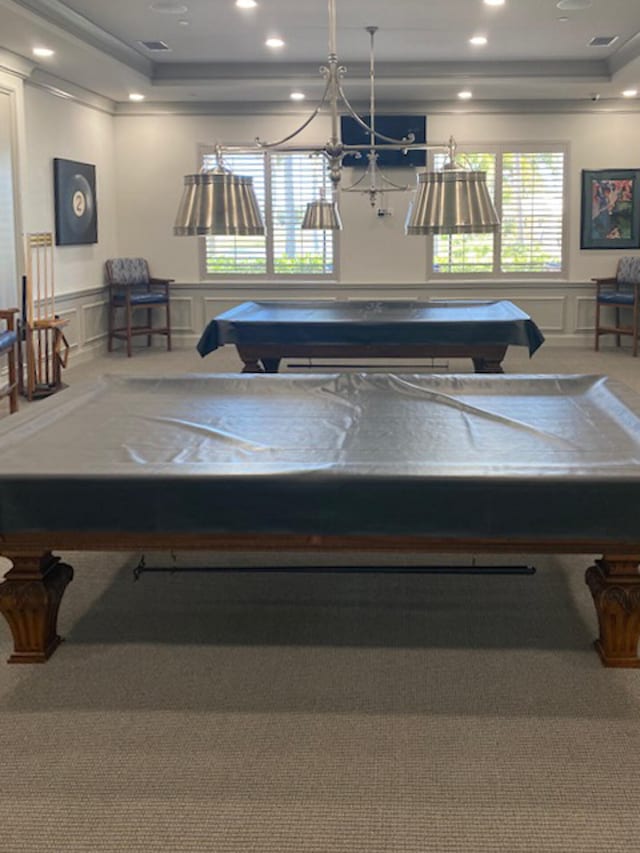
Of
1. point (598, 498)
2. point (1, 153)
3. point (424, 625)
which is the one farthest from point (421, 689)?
point (1, 153)

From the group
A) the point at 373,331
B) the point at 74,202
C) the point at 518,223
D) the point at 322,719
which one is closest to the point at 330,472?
the point at 322,719

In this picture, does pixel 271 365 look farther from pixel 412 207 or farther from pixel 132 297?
pixel 412 207

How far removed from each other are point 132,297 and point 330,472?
23.9ft

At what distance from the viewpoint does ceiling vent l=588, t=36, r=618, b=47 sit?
23.6 feet

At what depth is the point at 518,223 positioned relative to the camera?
9.67 m

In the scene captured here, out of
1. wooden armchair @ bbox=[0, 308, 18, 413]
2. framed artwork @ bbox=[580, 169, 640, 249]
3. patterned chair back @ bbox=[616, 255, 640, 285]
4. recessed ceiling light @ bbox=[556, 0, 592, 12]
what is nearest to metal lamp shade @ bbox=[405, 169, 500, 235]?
wooden armchair @ bbox=[0, 308, 18, 413]

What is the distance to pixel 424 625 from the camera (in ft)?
9.77

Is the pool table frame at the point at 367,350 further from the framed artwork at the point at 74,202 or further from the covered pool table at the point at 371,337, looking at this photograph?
the framed artwork at the point at 74,202

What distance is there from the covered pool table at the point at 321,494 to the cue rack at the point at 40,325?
13.4 ft

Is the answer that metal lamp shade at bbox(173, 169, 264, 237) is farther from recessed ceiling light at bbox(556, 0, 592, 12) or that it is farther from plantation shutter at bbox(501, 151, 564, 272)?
plantation shutter at bbox(501, 151, 564, 272)

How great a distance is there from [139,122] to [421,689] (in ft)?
27.4

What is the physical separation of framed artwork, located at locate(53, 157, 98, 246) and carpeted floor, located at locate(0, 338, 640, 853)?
5.56 m

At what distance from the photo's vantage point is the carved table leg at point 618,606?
2.58 meters

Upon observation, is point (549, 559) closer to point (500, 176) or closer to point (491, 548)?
point (491, 548)
